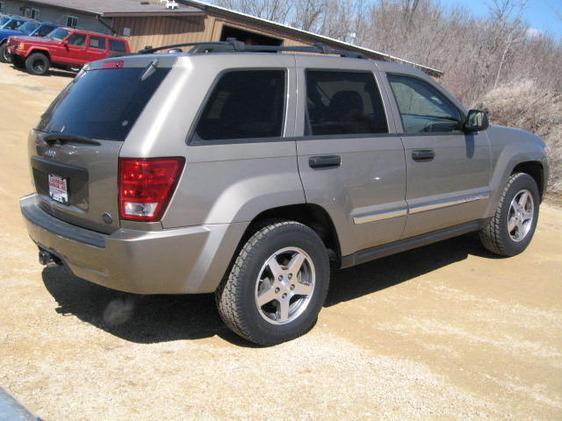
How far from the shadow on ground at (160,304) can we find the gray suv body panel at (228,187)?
57 cm

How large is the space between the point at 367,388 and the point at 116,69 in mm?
2472

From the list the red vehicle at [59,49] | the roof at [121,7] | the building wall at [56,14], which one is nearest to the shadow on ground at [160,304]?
the red vehicle at [59,49]

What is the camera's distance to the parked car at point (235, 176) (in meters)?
3.56

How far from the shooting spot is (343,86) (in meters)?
4.54

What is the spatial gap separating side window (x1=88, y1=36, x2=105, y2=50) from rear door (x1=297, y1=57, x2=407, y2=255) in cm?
2093

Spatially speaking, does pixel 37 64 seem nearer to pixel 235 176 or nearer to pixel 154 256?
pixel 235 176

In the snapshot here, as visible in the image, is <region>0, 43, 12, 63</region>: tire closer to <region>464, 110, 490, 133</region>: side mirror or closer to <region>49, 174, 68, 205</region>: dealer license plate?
<region>49, 174, 68, 205</region>: dealer license plate

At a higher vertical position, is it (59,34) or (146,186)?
(146,186)

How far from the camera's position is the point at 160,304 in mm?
4703

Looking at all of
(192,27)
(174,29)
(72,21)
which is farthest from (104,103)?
(72,21)

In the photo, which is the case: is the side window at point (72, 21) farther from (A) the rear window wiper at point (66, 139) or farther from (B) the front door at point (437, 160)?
(A) the rear window wiper at point (66, 139)

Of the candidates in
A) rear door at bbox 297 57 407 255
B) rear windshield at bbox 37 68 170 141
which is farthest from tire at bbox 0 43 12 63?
rear door at bbox 297 57 407 255

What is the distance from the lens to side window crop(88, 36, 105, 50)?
23.6 m

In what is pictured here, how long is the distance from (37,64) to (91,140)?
67.6 feet
